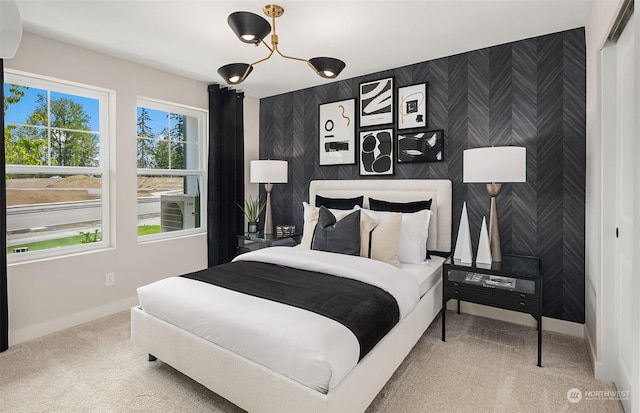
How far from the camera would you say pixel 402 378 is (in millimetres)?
2211

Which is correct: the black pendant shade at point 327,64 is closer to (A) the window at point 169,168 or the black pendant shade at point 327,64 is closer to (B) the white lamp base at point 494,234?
(B) the white lamp base at point 494,234

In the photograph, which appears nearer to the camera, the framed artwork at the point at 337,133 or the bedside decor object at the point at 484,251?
the bedside decor object at the point at 484,251

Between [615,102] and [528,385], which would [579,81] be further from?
[528,385]

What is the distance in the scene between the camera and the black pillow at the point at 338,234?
2.85 meters

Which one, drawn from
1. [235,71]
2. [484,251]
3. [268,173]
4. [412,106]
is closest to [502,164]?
[484,251]

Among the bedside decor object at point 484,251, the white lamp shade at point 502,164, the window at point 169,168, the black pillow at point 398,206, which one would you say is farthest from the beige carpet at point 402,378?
the window at point 169,168

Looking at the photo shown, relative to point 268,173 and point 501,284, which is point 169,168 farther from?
point 501,284

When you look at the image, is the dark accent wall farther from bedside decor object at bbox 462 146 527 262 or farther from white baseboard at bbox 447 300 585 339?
bedside decor object at bbox 462 146 527 262

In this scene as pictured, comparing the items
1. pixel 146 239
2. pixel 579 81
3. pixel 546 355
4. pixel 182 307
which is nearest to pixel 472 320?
pixel 546 355

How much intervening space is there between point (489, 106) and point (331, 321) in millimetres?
2592

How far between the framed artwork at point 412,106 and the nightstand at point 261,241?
182 cm

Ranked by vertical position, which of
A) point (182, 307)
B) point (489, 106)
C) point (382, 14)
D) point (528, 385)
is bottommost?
point (528, 385)

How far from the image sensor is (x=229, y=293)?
213cm

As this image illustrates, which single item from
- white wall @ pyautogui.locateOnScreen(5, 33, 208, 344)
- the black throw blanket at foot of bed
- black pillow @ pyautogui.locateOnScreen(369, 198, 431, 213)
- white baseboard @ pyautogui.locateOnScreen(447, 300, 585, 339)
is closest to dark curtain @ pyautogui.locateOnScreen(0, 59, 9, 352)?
white wall @ pyautogui.locateOnScreen(5, 33, 208, 344)
